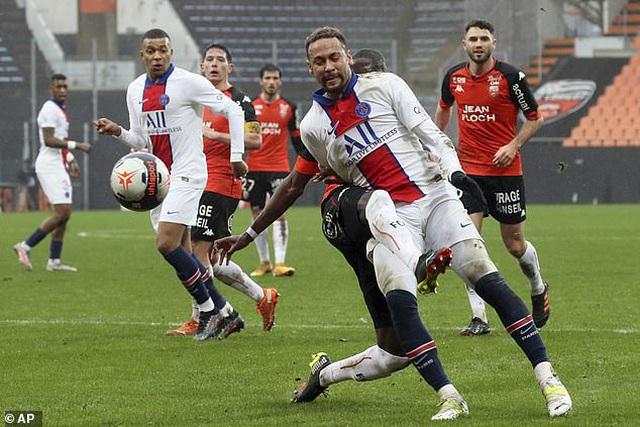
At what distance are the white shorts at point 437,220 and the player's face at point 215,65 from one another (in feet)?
14.2

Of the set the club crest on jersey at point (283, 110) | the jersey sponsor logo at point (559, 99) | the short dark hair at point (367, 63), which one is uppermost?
the short dark hair at point (367, 63)

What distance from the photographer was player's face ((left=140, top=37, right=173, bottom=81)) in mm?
8797

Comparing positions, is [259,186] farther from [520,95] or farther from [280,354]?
[280,354]

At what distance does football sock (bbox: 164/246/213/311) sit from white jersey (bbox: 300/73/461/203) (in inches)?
116

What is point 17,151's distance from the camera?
110 ft

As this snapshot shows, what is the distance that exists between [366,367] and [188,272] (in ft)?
9.60


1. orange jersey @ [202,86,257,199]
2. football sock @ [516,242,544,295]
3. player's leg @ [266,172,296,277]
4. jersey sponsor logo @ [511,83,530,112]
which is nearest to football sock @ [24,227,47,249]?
player's leg @ [266,172,296,277]

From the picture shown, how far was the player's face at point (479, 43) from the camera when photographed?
884cm

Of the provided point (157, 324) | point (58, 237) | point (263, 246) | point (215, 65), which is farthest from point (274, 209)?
point (58, 237)

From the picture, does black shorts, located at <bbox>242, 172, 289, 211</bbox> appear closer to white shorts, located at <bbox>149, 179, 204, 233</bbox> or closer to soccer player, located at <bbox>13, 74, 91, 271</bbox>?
soccer player, located at <bbox>13, 74, 91, 271</bbox>

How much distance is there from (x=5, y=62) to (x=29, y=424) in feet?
105

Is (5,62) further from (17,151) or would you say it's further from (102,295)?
(102,295)

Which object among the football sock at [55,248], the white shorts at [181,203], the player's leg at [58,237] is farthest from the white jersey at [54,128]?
the white shorts at [181,203]

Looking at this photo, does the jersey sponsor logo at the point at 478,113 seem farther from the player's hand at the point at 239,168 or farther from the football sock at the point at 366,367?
A: the football sock at the point at 366,367
